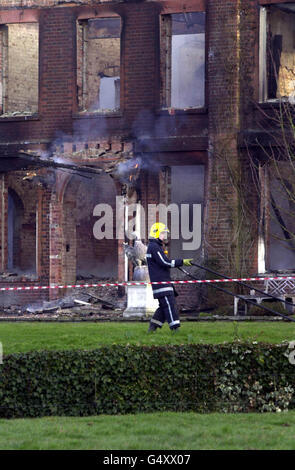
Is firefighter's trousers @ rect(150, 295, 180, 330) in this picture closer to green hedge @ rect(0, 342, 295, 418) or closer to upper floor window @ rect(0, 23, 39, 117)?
green hedge @ rect(0, 342, 295, 418)

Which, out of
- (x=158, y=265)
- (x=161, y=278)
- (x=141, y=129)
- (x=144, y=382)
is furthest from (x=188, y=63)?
(x=144, y=382)

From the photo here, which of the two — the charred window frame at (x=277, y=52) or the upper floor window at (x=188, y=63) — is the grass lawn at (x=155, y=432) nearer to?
the charred window frame at (x=277, y=52)

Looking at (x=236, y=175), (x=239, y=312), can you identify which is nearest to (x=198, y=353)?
(x=239, y=312)

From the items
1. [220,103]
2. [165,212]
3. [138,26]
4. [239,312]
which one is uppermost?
[138,26]

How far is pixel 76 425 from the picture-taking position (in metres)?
10.4

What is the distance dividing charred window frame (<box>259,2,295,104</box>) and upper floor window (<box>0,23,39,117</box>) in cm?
563

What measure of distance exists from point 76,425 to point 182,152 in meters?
14.3

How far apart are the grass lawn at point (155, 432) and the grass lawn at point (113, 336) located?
5.91ft

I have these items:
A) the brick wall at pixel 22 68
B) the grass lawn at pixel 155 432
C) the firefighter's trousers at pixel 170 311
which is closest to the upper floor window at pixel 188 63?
the brick wall at pixel 22 68

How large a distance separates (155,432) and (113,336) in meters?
4.67

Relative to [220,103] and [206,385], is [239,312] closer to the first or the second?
[220,103]

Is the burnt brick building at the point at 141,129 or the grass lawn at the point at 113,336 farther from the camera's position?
the burnt brick building at the point at 141,129

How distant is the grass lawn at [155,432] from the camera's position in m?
9.36

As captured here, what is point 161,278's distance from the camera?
605 inches
